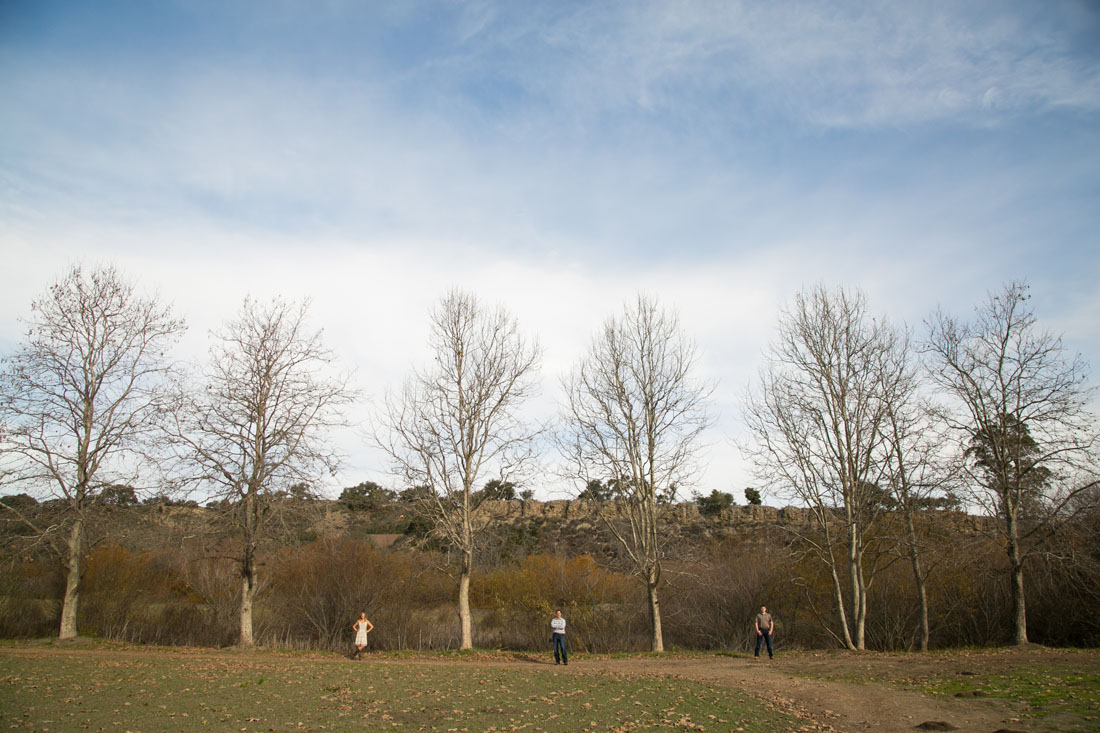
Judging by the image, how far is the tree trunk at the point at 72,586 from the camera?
877 inches

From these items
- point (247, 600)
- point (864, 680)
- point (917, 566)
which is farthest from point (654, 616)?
point (247, 600)

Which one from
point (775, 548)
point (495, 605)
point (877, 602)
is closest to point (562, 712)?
point (495, 605)

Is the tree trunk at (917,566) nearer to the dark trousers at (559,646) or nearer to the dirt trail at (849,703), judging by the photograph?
the dirt trail at (849,703)

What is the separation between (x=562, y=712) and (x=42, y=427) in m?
21.5

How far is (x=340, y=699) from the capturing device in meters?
12.6

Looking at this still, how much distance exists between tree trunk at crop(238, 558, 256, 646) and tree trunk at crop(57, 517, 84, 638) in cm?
607

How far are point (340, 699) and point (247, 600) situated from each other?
11422mm

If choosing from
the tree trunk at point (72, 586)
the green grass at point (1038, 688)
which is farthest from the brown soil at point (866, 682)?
the tree trunk at point (72, 586)

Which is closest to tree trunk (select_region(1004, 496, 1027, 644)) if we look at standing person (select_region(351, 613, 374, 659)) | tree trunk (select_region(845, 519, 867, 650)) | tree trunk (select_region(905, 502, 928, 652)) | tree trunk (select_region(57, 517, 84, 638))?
tree trunk (select_region(905, 502, 928, 652))

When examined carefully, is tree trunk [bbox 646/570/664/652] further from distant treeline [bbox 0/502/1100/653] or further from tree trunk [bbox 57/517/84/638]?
tree trunk [bbox 57/517/84/638]

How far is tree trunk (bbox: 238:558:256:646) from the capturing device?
71.3 ft

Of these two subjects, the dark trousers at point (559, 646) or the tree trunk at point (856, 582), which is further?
the tree trunk at point (856, 582)

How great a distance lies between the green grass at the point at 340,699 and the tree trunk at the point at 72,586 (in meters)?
4.58

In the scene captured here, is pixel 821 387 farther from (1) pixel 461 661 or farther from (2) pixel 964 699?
(1) pixel 461 661
